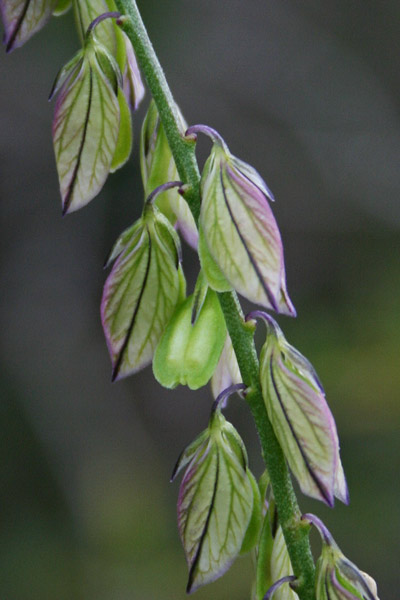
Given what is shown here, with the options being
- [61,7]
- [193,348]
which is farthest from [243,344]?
[61,7]

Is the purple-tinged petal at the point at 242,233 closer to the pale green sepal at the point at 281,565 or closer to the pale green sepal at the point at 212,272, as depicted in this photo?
the pale green sepal at the point at 212,272

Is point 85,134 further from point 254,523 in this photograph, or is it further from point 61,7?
point 254,523

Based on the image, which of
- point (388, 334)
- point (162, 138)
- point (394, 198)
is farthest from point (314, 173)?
point (162, 138)

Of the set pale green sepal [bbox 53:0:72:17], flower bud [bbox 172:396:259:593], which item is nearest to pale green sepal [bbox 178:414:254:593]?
flower bud [bbox 172:396:259:593]

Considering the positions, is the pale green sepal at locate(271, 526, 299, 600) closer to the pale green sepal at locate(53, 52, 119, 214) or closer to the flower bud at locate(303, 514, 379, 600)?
the flower bud at locate(303, 514, 379, 600)

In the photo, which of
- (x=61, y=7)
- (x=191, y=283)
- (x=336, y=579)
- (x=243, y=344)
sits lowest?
(x=191, y=283)

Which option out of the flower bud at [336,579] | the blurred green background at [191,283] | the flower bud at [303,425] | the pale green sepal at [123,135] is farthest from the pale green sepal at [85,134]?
the blurred green background at [191,283]
